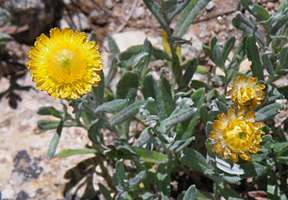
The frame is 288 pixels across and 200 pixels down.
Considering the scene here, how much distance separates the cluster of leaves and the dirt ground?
0.51ft

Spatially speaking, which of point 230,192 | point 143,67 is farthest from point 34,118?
point 230,192

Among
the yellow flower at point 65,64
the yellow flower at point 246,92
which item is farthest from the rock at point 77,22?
the yellow flower at point 246,92

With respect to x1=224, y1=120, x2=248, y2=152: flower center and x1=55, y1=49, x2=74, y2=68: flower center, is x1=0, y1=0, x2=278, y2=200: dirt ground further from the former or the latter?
x1=224, y1=120, x2=248, y2=152: flower center

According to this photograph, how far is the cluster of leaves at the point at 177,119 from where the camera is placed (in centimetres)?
279

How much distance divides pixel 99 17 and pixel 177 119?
4.49 feet

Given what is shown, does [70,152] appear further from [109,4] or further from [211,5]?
[211,5]

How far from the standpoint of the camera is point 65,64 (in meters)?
2.56

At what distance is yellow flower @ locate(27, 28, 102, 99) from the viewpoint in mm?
2529

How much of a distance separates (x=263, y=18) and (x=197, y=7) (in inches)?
15.2

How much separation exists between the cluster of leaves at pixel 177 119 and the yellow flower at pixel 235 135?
10 centimetres

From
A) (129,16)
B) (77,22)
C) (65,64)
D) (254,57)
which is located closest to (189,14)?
(254,57)

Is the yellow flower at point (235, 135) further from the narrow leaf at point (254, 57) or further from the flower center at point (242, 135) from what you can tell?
the narrow leaf at point (254, 57)

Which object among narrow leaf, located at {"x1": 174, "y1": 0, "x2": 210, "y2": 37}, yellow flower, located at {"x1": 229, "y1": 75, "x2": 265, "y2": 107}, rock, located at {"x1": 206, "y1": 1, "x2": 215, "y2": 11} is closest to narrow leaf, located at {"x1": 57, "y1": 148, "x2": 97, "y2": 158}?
narrow leaf, located at {"x1": 174, "y1": 0, "x2": 210, "y2": 37}

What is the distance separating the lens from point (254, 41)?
2.80 metres
